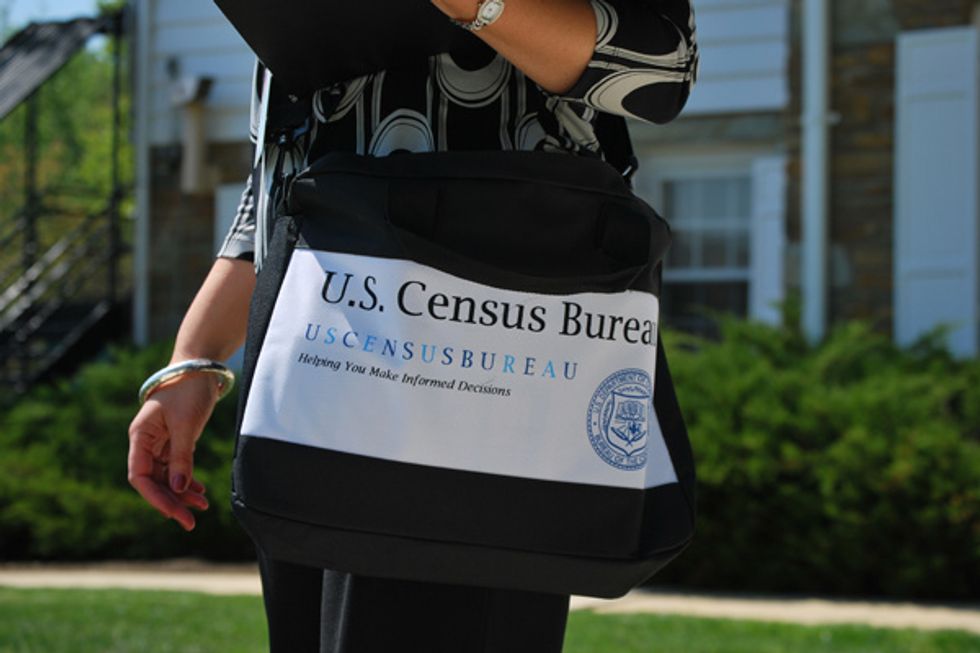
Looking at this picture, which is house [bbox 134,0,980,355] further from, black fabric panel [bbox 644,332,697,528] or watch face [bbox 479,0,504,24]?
watch face [bbox 479,0,504,24]

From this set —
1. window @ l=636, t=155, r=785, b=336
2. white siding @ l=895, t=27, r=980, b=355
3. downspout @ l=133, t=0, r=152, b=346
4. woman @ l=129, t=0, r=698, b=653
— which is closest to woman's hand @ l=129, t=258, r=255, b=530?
woman @ l=129, t=0, r=698, b=653

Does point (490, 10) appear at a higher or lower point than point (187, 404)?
higher

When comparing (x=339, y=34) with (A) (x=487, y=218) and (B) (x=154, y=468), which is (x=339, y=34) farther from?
(B) (x=154, y=468)

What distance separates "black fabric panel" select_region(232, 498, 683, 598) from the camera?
1130mm

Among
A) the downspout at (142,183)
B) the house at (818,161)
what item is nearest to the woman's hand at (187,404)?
the house at (818,161)

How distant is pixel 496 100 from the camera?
1.28 meters

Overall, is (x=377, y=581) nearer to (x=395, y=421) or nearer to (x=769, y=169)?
(x=395, y=421)

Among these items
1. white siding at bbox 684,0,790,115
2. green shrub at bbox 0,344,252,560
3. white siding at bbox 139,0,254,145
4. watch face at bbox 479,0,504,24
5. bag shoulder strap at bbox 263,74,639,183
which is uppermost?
watch face at bbox 479,0,504,24

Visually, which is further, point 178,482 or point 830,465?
point 830,465

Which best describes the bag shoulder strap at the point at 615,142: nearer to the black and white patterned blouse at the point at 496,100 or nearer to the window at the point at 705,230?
the black and white patterned blouse at the point at 496,100

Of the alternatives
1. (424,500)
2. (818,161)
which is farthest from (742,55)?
(424,500)

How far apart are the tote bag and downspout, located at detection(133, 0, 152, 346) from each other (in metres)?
9.68

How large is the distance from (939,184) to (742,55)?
1624mm

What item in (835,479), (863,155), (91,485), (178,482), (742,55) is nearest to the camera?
(178,482)
